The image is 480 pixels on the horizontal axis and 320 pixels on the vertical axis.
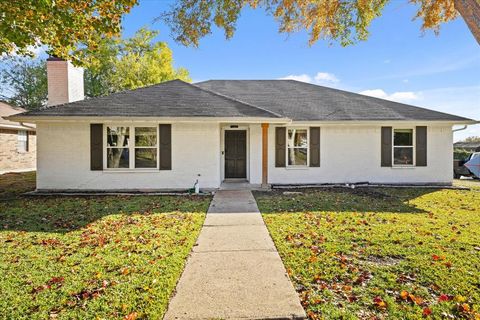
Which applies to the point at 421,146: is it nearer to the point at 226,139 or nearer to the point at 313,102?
the point at 313,102

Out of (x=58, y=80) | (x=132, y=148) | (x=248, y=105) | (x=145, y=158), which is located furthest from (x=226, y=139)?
(x=58, y=80)

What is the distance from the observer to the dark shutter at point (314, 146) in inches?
437

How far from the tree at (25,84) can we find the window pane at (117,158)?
3057 centimetres

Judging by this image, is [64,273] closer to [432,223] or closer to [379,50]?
[432,223]

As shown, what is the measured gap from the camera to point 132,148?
1000 centimetres

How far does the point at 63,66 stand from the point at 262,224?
1149 centimetres

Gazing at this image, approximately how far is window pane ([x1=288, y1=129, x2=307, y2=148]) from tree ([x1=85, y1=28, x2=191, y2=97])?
22.7m

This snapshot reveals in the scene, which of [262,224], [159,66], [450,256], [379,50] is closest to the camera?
[450,256]

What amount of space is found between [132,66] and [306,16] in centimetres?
2537

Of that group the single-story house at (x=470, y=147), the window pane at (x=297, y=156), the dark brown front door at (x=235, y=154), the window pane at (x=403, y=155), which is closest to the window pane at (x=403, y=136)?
the window pane at (x=403, y=155)

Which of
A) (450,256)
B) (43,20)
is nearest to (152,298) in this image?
(450,256)

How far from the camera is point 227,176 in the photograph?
12258mm

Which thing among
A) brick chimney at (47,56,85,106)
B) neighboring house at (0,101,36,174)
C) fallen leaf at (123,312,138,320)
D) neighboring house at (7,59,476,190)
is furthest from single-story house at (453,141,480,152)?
neighboring house at (0,101,36,174)

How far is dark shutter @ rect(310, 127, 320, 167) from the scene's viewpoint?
1109 centimetres
